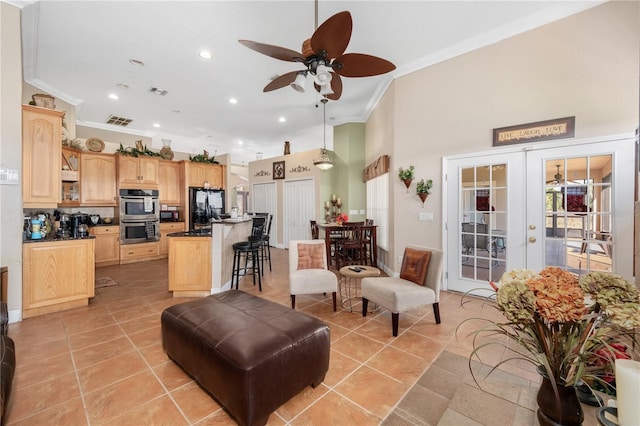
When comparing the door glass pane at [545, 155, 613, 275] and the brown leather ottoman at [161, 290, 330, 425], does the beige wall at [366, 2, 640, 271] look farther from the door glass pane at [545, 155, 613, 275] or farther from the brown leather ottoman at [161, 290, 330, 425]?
the brown leather ottoman at [161, 290, 330, 425]

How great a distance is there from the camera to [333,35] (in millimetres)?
1970

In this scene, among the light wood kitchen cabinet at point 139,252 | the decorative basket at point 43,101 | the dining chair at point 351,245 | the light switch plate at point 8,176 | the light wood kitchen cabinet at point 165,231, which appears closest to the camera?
the light switch plate at point 8,176

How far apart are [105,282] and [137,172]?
8.88ft

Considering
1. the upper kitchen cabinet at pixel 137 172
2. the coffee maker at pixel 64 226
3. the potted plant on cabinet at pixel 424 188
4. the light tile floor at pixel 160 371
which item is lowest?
the light tile floor at pixel 160 371

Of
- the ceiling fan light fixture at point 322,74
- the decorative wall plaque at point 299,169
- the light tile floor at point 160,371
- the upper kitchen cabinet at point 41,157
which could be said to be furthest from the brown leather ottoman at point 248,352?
the decorative wall plaque at point 299,169

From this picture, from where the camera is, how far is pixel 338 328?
2.76m

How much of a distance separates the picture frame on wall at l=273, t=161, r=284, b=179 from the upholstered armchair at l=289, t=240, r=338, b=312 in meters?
4.68

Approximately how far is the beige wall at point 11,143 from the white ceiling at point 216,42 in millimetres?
390

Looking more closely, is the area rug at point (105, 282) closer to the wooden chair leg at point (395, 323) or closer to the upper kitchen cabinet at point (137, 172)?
the upper kitchen cabinet at point (137, 172)

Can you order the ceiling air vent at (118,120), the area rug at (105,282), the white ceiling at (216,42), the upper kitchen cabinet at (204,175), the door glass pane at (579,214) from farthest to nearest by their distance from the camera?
the upper kitchen cabinet at (204,175) < the ceiling air vent at (118,120) < the area rug at (105,282) < the white ceiling at (216,42) < the door glass pane at (579,214)

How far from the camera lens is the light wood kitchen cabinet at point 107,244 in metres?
5.37

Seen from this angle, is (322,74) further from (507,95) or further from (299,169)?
(299,169)

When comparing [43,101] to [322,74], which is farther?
[43,101]

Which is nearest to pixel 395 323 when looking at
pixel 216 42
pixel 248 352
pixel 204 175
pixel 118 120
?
pixel 248 352
